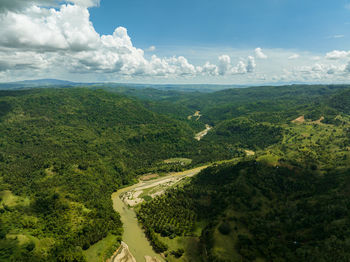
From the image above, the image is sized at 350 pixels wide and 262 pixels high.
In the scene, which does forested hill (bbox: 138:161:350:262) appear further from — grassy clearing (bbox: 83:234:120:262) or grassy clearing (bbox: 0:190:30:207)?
grassy clearing (bbox: 0:190:30:207)

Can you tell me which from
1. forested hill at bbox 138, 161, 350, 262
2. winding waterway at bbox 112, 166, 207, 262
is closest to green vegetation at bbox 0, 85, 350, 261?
forested hill at bbox 138, 161, 350, 262

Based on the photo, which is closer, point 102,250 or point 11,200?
point 102,250

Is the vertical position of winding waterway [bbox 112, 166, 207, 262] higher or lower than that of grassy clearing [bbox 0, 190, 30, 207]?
lower

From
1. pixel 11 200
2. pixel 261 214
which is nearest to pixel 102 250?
pixel 11 200

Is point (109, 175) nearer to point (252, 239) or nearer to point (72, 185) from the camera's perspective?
point (72, 185)

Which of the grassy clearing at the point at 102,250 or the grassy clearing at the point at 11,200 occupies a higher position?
the grassy clearing at the point at 11,200

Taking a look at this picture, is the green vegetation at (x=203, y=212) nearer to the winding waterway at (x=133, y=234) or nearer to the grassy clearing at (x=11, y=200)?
the grassy clearing at (x=11, y=200)

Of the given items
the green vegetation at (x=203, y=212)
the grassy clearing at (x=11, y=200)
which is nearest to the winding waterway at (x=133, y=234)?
the green vegetation at (x=203, y=212)

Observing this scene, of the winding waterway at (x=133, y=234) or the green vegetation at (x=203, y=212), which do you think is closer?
the green vegetation at (x=203, y=212)

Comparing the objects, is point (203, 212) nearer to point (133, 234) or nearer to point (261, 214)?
point (261, 214)

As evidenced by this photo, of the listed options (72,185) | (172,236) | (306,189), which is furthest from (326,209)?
(72,185)

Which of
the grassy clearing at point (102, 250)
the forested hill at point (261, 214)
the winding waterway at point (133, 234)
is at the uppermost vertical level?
the forested hill at point (261, 214)
